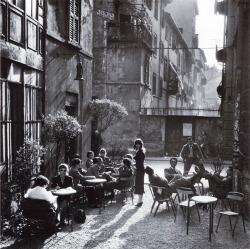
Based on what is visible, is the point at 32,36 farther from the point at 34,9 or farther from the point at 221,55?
the point at 221,55

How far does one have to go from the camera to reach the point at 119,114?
65.6 ft

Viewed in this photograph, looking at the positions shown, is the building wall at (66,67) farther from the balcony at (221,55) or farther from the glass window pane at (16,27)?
the balcony at (221,55)

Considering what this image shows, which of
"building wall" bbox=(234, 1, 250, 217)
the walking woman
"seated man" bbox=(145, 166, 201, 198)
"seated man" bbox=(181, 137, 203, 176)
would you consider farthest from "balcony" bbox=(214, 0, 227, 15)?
"seated man" bbox=(145, 166, 201, 198)

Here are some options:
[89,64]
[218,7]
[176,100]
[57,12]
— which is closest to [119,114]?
[89,64]

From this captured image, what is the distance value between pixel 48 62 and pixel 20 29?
7.76 feet

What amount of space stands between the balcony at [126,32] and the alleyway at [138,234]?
661 inches

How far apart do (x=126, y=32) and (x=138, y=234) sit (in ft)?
63.3

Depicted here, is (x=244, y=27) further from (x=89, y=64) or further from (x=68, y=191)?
(x=89, y=64)

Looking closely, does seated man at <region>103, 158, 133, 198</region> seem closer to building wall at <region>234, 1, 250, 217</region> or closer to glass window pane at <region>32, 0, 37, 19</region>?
building wall at <region>234, 1, 250, 217</region>

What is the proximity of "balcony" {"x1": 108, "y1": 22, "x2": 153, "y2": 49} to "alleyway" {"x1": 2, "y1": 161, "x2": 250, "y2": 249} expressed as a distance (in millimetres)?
16793

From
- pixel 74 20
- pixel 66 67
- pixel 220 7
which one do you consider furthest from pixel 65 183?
pixel 220 7

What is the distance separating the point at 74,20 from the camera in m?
14.2

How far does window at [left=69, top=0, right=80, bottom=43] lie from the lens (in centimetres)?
1370

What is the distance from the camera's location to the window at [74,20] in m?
13.7
